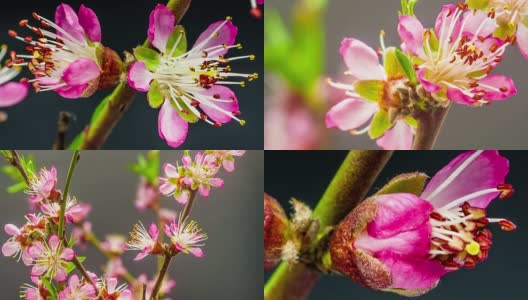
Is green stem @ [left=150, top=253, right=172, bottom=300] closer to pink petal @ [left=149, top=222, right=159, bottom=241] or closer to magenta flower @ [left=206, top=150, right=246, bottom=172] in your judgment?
pink petal @ [left=149, top=222, right=159, bottom=241]

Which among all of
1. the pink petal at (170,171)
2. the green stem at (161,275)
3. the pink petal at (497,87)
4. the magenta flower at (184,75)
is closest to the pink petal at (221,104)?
the magenta flower at (184,75)

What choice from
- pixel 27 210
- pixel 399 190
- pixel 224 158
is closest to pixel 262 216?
pixel 224 158

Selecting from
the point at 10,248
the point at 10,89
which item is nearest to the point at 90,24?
the point at 10,89

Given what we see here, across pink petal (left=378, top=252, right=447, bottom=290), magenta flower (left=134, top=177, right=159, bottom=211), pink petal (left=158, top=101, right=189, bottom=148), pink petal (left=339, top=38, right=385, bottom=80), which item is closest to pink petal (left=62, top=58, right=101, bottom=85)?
pink petal (left=158, top=101, right=189, bottom=148)

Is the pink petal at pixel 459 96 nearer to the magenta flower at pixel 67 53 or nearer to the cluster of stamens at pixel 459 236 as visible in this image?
the cluster of stamens at pixel 459 236

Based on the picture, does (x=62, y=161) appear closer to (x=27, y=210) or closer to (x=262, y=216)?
(x=27, y=210)

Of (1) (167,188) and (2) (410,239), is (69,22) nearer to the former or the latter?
(1) (167,188)
